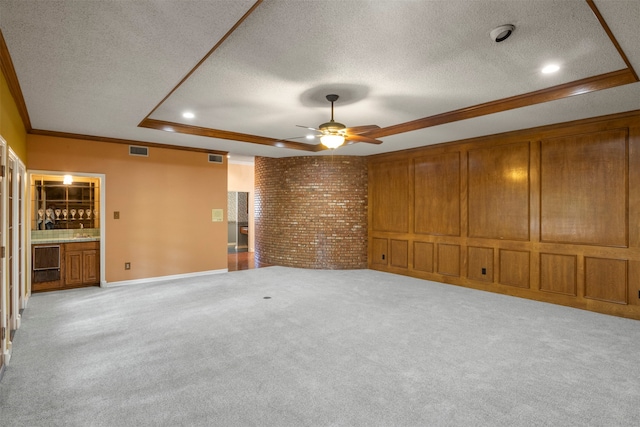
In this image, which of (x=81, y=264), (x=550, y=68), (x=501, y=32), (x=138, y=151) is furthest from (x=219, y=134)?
(x=550, y=68)

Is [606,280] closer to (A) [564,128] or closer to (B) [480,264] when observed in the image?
(B) [480,264]

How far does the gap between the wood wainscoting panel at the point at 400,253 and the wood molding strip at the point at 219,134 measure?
277 cm

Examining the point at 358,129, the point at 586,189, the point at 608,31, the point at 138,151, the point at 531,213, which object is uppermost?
the point at 608,31

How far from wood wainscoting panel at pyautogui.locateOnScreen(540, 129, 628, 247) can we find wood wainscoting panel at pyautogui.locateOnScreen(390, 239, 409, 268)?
2.61 metres

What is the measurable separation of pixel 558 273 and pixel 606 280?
56 centimetres

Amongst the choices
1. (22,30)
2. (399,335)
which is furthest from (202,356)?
(22,30)

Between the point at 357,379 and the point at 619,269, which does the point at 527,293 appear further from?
the point at 357,379

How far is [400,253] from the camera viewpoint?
290 inches

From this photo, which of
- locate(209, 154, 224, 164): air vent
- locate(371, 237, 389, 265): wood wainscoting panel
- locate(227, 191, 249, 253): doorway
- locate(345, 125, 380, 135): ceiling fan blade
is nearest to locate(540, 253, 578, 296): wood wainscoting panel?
locate(371, 237, 389, 265): wood wainscoting panel

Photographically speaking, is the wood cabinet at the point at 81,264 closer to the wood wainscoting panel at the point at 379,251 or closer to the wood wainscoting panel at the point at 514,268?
the wood wainscoting panel at the point at 379,251

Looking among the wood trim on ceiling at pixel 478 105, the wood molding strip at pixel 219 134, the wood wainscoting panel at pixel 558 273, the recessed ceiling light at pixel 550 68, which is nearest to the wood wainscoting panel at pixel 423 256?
the wood wainscoting panel at pixel 558 273

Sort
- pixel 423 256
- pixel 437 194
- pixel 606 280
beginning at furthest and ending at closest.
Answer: pixel 423 256 → pixel 437 194 → pixel 606 280

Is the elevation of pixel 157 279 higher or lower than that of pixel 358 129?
lower

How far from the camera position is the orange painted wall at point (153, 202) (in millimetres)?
5834
